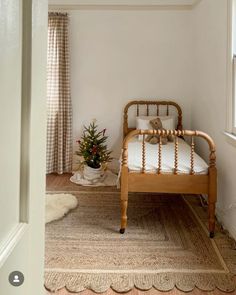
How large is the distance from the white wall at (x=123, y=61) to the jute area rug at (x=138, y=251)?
5.96 feet

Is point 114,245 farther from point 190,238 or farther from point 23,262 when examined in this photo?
point 23,262

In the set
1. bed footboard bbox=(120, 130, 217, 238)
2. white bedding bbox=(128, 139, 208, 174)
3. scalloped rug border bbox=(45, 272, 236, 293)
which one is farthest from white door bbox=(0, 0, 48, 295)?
white bedding bbox=(128, 139, 208, 174)

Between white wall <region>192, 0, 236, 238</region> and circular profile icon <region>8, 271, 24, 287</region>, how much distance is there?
2.34 metres

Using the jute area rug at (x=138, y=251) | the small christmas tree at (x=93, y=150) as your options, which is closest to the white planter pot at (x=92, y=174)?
the small christmas tree at (x=93, y=150)

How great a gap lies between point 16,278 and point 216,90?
3.09 m

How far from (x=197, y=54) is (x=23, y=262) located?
418cm

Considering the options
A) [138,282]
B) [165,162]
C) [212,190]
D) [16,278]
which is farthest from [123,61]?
[16,278]

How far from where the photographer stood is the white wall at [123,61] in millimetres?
4527

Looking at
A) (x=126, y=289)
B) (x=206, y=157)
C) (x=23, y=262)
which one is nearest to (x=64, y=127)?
(x=206, y=157)

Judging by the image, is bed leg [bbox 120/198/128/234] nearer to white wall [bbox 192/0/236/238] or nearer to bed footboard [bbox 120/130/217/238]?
bed footboard [bbox 120/130/217/238]

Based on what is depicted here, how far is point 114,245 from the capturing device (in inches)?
98.3

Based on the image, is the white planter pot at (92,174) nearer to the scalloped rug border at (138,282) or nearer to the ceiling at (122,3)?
the scalloped rug border at (138,282)

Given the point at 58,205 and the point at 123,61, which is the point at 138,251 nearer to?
the point at 58,205

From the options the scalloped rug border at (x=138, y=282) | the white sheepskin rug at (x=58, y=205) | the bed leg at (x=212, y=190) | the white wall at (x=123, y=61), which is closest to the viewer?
the scalloped rug border at (x=138, y=282)
